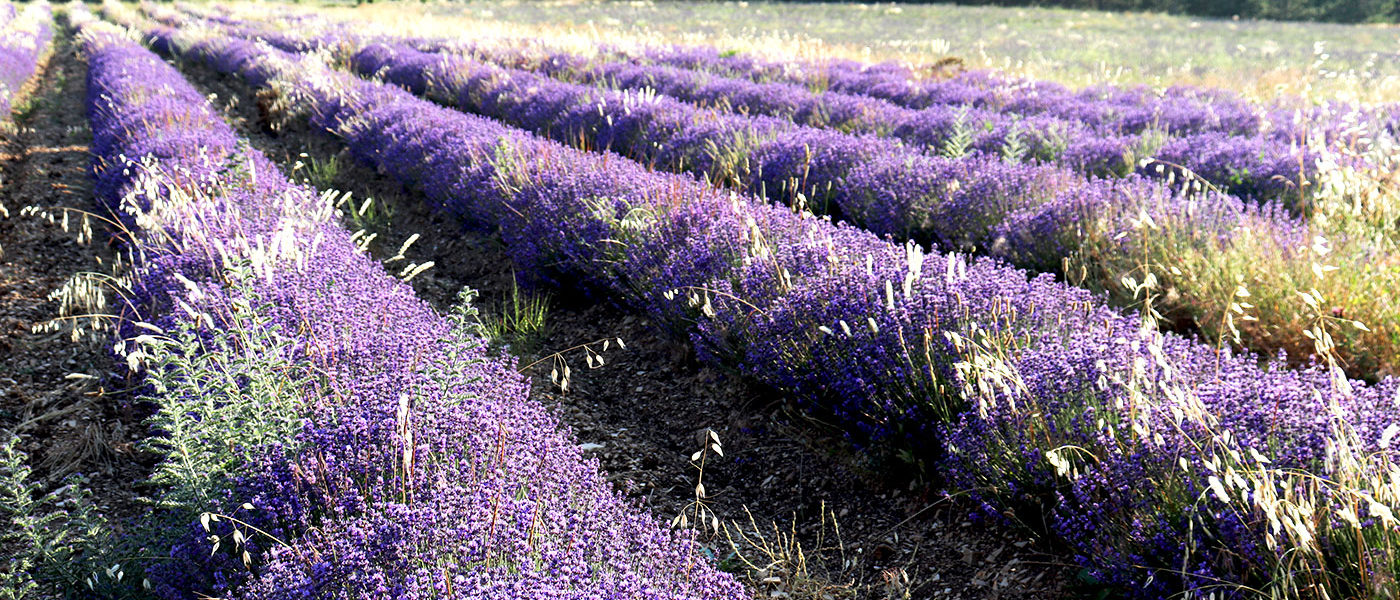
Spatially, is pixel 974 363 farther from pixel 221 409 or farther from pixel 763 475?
pixel 221 409

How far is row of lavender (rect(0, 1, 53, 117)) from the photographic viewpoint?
12.1 meters

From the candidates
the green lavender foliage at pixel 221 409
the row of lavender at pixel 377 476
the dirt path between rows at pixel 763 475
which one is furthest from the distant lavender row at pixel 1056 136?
the green lavender foliage at pixel 221 409

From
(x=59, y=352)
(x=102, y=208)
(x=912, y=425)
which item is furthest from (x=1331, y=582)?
(x=102, y=208)

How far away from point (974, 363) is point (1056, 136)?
15.4 ft

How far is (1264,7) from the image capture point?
4162 centimetres

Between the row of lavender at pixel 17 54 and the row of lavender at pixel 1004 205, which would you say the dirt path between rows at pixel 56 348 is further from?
the row of lavender at pixel 17 54

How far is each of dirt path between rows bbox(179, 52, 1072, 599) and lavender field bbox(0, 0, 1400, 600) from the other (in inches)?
0.6

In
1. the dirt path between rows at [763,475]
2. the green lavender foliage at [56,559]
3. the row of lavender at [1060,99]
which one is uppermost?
the row of lavender at [1060,99]

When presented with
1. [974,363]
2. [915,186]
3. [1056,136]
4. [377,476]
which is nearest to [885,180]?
[915,186]

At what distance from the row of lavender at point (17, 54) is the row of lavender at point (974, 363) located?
980cm

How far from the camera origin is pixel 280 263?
3621 millimetres

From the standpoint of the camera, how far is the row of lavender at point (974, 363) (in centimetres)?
221

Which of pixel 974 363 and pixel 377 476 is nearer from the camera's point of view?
pixel 377 476

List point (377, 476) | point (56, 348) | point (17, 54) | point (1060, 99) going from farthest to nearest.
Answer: point (17, 54) → point (1060, 99) → point (56, 348) → point (377, 476)
